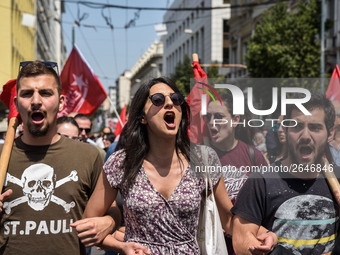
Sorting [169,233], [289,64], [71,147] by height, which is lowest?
[169,233]

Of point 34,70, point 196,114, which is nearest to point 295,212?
point 196,114

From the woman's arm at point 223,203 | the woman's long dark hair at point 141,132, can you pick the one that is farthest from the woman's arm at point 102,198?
the woman's arm at point 223,203

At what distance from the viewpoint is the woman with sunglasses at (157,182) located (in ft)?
9.10

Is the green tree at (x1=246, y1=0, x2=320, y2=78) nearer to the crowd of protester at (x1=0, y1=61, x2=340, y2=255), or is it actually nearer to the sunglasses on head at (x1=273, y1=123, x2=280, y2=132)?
the crowd of protester at (x1=0, y1=61, x2=340, y2=255)

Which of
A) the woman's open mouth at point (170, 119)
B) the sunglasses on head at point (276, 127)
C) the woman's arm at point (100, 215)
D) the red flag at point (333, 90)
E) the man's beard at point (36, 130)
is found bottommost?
the woman's arm at point (100, 215)

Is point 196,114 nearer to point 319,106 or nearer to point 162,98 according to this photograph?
point 162,98

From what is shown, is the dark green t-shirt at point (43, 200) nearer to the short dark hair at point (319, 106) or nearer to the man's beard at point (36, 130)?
the man's beard at point (36, 130)

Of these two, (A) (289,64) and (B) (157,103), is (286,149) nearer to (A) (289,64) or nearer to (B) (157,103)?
(B) (157,103)

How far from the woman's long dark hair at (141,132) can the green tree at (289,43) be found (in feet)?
63.4

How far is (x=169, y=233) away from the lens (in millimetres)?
2773

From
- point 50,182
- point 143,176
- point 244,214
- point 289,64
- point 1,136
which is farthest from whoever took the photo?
point 289,64

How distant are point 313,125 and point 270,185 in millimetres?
372

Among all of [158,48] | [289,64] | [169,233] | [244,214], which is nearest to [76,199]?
[169,233]

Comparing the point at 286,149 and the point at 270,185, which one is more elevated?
the point at 286,149
